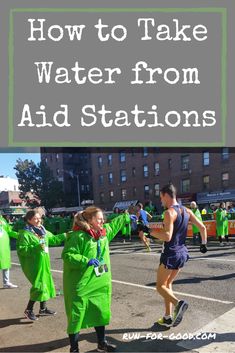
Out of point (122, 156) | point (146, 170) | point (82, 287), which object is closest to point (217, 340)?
point (82, 287)

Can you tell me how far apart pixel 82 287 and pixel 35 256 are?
6.38ft

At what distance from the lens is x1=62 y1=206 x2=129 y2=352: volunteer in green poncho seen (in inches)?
165

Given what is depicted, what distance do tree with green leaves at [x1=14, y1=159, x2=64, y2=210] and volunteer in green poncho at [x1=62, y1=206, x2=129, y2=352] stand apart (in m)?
58.9

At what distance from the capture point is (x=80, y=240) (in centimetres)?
429

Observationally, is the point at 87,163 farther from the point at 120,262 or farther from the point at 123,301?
the point at 123,301

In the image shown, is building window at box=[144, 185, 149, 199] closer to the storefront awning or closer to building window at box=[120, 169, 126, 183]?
building window at box=[120, 169, 126, 183]

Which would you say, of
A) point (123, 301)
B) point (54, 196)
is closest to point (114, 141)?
point (123, 301)

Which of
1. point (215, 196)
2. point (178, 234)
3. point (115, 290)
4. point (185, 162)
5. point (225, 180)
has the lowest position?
point (115, 290)

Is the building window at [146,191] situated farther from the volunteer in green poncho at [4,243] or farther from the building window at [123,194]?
the volunteer in green poncho at [4,243]

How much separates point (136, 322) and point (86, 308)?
1620 mm

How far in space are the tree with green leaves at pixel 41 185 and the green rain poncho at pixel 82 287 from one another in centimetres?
5890

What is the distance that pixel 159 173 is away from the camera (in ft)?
164

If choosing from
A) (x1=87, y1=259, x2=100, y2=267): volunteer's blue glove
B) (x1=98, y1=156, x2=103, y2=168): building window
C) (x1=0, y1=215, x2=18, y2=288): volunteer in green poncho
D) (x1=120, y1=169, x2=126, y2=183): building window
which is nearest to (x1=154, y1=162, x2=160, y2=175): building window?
(x1=120, y1=169, x2=126, y2=183): building window

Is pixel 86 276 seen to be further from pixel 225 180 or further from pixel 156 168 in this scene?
pixel 156 168
